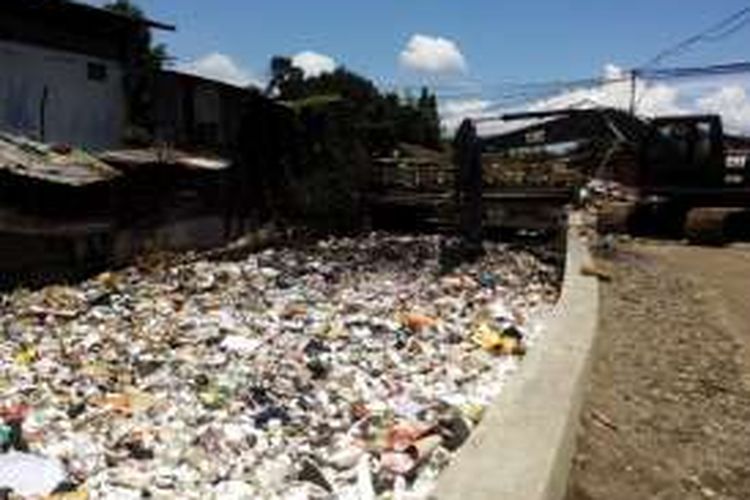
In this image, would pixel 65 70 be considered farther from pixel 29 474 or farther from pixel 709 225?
pixel 29 474

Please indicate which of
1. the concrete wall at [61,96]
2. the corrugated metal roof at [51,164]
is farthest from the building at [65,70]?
the corrugated metal roof at [51,164]

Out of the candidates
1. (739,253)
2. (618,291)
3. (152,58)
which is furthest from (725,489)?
(152,58)

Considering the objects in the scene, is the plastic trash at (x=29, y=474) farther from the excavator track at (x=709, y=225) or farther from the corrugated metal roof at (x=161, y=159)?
the excavator track at (x=709, y=225)

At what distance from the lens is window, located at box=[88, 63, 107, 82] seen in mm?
23047

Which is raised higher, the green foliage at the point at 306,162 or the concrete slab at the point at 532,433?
the green foliage at the point at 306,162

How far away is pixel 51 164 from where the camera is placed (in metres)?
17.3

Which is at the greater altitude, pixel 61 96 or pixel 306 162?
pixel 61 96

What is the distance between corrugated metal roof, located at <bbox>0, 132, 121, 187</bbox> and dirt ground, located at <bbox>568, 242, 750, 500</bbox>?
7063mm

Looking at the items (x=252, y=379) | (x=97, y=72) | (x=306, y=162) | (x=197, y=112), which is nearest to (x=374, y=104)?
(x=306, y=162)

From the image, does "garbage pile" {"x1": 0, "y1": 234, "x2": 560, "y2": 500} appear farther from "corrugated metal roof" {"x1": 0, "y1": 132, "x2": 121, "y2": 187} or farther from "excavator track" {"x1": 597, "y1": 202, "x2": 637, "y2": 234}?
"excavator track" {"x1": 597, "y1": 202, "x2": 637, "y2": 234}

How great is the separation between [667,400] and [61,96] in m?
15.8

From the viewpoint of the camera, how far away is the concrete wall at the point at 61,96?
68.2ft

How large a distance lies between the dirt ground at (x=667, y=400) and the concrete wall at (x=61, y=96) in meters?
10.3

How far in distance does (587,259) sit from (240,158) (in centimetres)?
1315
